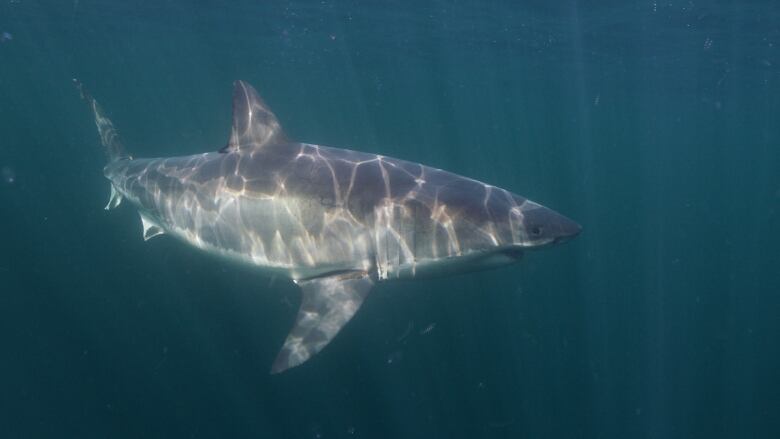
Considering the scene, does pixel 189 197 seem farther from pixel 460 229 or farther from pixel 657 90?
pixel 657 90

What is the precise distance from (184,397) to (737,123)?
253 feet

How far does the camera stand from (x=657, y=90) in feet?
148

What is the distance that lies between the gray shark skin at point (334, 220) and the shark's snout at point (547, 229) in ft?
0.04

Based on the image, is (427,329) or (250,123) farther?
(427,329)

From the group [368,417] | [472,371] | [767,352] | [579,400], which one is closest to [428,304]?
[472,371]

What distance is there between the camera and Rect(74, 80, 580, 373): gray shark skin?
21.5 feet

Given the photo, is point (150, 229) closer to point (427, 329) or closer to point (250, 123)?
point (250, 123)

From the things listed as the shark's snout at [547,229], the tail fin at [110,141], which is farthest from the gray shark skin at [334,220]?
the tail fin at [110,141]

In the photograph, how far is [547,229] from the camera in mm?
6254

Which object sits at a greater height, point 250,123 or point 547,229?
point 250,123

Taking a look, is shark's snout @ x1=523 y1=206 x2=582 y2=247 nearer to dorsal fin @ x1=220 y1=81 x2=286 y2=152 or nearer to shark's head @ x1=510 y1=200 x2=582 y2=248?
shark's head @ x1=510 y1=200 x2=582 y2=248

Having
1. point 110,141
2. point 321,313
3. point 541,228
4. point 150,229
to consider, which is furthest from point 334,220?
point 110,141

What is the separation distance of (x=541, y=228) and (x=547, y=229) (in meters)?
0.08

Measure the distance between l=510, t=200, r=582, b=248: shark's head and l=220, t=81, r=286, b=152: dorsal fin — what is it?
4126mm
